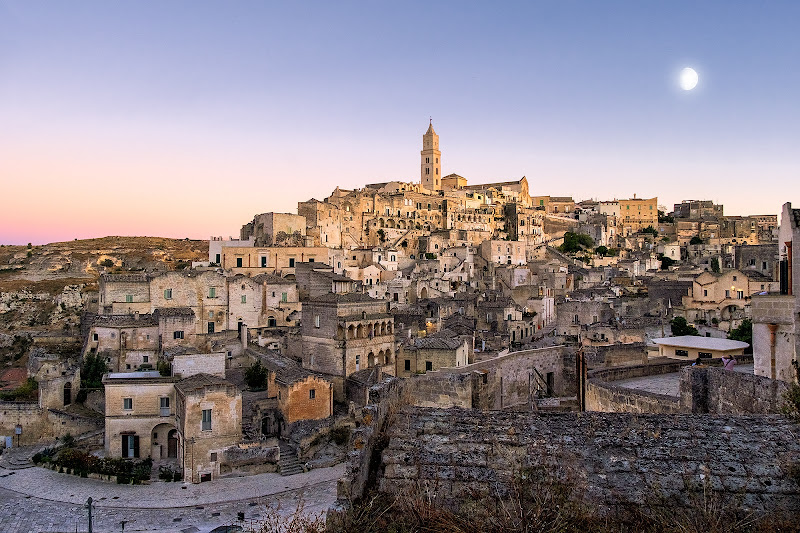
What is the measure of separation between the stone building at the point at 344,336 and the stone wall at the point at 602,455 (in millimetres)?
22365

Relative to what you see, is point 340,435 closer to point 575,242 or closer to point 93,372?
point 93,372

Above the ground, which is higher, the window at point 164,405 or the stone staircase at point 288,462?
the window at point 164,405

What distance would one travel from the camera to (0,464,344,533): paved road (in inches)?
727

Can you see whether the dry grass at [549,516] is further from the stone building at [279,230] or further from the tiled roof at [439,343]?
the stone building at [279,230]

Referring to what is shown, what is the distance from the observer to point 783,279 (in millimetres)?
10727

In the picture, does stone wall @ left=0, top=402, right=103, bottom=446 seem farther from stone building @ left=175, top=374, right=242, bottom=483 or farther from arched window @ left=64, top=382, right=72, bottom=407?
stone building @ left=175, top=374, right=242, bottom=483

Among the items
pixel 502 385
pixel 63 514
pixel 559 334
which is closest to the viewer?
pixel 502 385

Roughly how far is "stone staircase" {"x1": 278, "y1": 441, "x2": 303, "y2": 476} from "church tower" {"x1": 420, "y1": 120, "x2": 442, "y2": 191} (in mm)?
81188

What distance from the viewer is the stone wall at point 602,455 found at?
189 inches

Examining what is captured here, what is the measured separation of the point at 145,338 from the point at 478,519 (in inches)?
1255

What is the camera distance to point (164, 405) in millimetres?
24078

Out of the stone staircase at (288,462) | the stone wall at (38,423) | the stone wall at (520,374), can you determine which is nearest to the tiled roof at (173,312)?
the stone wall at (38,423)

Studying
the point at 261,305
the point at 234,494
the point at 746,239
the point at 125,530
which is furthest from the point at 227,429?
the point at 746,239

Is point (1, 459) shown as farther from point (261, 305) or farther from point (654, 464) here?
point (654, 464)
